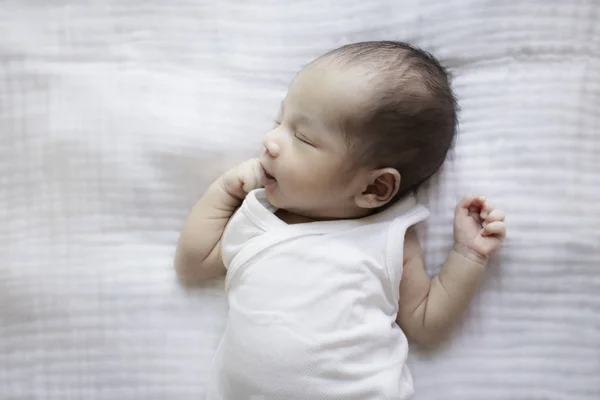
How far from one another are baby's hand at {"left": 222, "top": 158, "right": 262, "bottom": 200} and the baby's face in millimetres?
49

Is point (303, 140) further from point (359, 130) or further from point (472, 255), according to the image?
point (472, 255)

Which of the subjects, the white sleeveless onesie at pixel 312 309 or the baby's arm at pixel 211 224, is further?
the baby's arm at pixel 211 224

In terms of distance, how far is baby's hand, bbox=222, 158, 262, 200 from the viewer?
39.8 inches

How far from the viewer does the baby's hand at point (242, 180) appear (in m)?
1.01

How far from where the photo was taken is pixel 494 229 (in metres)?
0.97

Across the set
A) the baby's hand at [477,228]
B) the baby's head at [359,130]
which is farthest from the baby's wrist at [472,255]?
the baby's head at [359,130]

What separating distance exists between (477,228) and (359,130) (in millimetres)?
253

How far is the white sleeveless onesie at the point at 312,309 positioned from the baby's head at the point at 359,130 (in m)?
0.05

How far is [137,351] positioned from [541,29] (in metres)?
0.83

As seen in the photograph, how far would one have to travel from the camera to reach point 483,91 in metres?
1.05

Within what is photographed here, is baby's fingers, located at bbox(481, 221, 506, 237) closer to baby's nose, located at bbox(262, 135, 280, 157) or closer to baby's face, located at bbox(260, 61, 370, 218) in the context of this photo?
baby's face, located at bbox(260, 61, 370, 218)

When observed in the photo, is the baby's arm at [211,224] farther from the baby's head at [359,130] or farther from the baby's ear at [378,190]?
the baby's ear at [378,190]

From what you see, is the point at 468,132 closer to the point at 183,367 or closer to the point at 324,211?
the point at 324,211

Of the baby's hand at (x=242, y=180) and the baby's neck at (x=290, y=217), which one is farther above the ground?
the baby's hand at (x=242, y=180)
